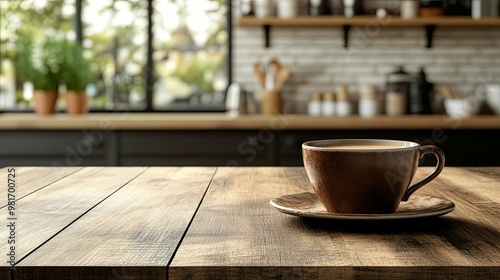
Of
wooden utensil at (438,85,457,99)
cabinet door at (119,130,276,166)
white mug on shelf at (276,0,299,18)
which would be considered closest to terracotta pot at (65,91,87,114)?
cabinet door at (119,130,276,166)

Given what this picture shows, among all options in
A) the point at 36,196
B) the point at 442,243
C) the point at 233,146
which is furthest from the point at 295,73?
the point at 442,243

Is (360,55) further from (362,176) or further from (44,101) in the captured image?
(362,176)

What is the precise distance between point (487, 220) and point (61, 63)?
11.7ft

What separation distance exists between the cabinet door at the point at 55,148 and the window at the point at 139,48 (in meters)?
0.80

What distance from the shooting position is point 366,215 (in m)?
0.91

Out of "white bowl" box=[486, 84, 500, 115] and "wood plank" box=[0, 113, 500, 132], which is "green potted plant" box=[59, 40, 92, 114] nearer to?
"wood plank" box=[0, 113, 500, 132]

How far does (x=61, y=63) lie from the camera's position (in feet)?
13.7

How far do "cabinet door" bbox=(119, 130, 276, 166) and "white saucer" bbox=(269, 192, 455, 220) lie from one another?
2.52m

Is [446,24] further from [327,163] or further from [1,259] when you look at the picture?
[1,259]

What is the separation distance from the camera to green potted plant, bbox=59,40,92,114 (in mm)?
4148

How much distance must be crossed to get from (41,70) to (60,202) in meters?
3.18

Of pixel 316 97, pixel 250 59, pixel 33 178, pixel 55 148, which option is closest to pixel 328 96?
pixel 316 97

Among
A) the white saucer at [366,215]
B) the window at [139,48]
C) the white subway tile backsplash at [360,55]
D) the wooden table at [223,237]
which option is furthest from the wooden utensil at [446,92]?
the white saucer at [366,215]

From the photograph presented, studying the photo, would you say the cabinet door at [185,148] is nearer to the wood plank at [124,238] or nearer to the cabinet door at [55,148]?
the cabinet door at [55,148]
